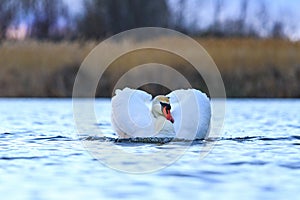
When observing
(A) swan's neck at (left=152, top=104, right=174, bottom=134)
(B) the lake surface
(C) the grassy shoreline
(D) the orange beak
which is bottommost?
(B) the lake surface

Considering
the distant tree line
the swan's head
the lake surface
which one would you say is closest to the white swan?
the swan's head

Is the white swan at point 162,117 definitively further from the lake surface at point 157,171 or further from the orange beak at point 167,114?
the lake surface at point 157,171

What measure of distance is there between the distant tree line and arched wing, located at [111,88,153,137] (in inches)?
643

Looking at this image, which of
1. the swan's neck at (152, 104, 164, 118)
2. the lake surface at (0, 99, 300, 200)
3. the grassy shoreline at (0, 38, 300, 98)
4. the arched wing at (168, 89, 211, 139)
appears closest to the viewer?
the lake surface at (0, 99, 300, 200)

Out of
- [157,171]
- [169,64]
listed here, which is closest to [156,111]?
[157,171]

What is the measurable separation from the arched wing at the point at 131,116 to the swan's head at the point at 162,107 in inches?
3.2

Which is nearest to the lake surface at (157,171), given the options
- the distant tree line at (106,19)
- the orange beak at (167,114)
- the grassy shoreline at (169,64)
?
the orange beak at (167,114)

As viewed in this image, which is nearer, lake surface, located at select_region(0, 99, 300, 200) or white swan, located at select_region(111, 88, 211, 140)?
lake surface, located at select_region(0, 99, 300, 200)

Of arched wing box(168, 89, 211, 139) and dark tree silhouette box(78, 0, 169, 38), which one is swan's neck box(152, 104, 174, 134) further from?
dark tree silhouette box(78, 0, 169, 38)

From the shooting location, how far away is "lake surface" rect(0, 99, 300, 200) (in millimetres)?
5273

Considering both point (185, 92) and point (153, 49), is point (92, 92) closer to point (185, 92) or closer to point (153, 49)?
point (153, 49)

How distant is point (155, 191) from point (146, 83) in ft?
34.1

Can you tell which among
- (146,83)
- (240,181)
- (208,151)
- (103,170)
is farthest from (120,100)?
(146,83)

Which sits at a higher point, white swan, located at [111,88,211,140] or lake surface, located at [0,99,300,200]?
white swan, located at [111,88,211,140]
